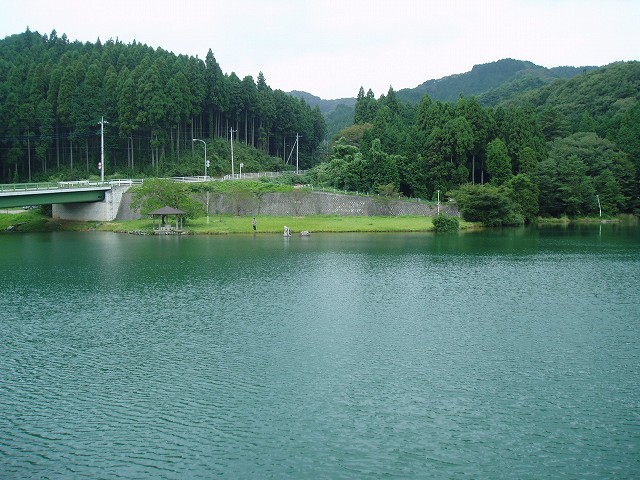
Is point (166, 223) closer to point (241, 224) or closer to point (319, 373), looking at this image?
point (241, 224)

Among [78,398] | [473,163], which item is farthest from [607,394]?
[473,163]

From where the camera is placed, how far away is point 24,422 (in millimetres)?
13195

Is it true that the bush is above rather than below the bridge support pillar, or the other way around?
below

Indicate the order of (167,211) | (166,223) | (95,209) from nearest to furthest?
(167,211)
(166,223)
(95,209)

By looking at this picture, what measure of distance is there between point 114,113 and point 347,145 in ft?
94.5

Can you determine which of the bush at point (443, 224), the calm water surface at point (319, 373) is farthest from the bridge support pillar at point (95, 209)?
the bush at point (443, 224)

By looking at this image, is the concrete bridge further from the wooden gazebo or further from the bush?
the bush

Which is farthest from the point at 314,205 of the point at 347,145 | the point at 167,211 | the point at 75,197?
the point at 75,197

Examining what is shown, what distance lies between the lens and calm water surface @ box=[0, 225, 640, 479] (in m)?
11.6

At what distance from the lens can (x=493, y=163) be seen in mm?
69188

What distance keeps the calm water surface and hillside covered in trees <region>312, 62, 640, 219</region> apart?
35.6 metres

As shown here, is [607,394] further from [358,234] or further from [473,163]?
[473,163]

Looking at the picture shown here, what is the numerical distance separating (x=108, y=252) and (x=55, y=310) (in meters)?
17.4

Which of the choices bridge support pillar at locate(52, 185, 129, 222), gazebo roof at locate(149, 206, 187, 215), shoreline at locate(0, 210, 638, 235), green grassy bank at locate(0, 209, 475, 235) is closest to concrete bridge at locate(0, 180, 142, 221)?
bridge support pillar at locate(52, 185, 129, 222)
